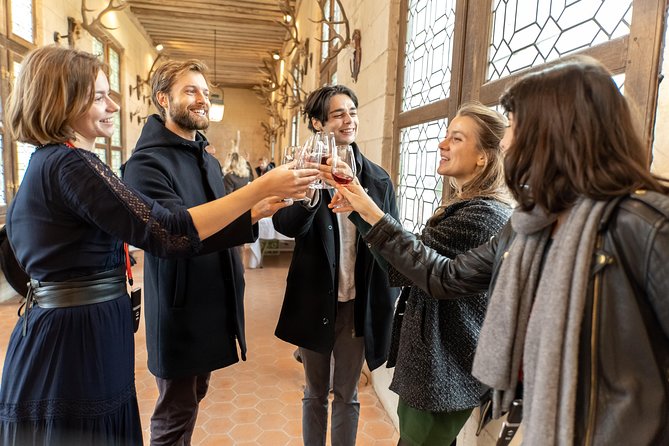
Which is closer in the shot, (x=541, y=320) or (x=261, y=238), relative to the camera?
(x=541, y=320)

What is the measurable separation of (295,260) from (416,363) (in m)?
0.69

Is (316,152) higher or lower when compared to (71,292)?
higher

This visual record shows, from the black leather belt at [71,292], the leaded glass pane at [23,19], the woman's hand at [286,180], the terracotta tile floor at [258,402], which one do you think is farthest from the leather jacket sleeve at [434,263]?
the leaded glass pane at [23,19]

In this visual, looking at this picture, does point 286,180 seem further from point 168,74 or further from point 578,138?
point 168,74

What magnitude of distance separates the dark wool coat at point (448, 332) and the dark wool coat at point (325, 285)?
Answer: 42 centimetres

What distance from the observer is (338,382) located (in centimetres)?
186

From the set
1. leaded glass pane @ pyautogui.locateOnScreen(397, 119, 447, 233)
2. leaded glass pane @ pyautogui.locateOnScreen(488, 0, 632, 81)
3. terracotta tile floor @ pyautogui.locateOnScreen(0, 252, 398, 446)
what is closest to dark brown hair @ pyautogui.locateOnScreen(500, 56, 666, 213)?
leaded glass pane @ pyautogui.locateOnScreen(488, 0, 632, 81)

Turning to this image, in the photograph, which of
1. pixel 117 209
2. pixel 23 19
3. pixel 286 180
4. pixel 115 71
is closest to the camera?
pixel 117 209

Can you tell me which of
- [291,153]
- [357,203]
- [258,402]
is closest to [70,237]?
[291,153]

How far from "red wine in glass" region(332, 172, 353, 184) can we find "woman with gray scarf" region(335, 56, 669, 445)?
54 centimetres

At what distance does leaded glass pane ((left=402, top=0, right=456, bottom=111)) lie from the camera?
236cm

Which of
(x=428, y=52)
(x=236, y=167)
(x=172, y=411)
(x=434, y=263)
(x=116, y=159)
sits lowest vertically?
(x=172, y=411)

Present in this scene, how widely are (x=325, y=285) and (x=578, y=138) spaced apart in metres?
1.16

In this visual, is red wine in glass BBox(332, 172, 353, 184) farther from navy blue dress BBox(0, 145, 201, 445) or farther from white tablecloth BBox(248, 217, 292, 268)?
white tablecloth BBox(248, 217, 292, 268)
